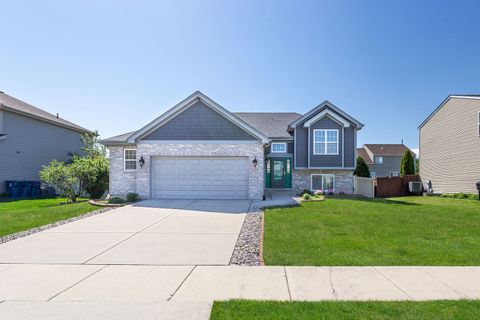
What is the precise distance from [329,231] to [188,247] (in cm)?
409

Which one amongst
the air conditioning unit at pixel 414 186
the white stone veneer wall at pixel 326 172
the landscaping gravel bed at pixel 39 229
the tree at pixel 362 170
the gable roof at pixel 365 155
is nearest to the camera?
the landscaping gravel bed at pixel 39 229

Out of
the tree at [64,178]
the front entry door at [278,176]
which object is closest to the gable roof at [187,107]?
the tree at [64,178]

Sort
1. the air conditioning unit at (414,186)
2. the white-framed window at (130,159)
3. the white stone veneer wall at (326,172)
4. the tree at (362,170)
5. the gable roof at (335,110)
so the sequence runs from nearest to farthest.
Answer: the white-framed window at (130,159)
the gable roof at (335,110)
the white stone veneer wall at (326,172)
the air conditioning unit at (414,186)
the tree at (362,170)

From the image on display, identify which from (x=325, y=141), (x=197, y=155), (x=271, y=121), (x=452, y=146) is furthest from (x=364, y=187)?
(x=197, y=155)

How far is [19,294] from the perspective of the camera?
413 cm

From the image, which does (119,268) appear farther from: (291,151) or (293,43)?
(291,151)

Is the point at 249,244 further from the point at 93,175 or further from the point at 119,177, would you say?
the point at 93,175

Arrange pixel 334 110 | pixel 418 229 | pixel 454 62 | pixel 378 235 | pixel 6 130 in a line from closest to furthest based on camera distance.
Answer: pixel 378 235, pixel 418 229, pixel 454 62, pixel 334 110, pixel 6 130

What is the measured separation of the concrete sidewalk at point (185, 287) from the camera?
12.1 ft

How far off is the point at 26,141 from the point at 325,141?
23.3 meters

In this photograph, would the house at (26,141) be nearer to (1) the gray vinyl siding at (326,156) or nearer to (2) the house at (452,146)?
(1) the gray vinyl siding at (326,156)

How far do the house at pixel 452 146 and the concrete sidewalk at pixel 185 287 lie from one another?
17.9m

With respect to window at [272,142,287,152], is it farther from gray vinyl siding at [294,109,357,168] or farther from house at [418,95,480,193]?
house at [418,95,480,193]

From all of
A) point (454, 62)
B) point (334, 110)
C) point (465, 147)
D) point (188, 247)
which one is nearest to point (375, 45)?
point (334, 110)
